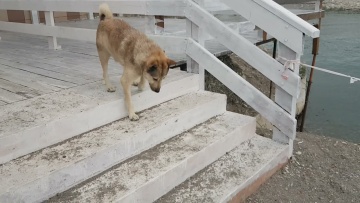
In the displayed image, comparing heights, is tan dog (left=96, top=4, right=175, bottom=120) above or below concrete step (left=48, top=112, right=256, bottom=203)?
above

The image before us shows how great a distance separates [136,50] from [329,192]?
2151mm

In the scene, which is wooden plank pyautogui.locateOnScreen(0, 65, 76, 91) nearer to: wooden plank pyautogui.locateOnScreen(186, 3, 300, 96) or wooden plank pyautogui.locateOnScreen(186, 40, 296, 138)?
wooden plank pyautogui.locateOnScreen(186, 40, 296, 138)

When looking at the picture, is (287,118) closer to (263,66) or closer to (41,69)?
(263,66)

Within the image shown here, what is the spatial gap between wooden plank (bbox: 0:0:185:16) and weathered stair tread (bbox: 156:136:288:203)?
1723 millimetres

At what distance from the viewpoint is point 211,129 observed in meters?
3.39

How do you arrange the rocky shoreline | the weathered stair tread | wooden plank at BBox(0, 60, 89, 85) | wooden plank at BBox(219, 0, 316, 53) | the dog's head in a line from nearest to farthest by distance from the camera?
the weathered stair tread < the dog's head < wooden plank at BBox(219, 0, 316, 53) < wooden plank at BBox(0, 60, 89, 85) < the rocky shoreline

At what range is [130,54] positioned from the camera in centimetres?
310

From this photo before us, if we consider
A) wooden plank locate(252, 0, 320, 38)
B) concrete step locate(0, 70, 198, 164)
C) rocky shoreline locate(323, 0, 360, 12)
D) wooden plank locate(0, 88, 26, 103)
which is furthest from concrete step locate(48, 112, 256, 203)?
rocky shoreline locate(323, 0, 360, 12)

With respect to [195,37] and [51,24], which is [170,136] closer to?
[195,37]

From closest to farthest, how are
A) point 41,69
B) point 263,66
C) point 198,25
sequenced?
point 263,66 < point 198,25 < point 41,69

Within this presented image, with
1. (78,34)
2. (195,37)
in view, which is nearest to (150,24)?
(195,37)

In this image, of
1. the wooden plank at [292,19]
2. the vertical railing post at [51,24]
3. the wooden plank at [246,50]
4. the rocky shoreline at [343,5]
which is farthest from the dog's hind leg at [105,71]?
the rocky shoreline at [343,5]

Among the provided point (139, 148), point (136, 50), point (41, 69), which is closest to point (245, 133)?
point (139, 148)

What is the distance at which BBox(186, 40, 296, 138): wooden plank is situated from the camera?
11.1ft
